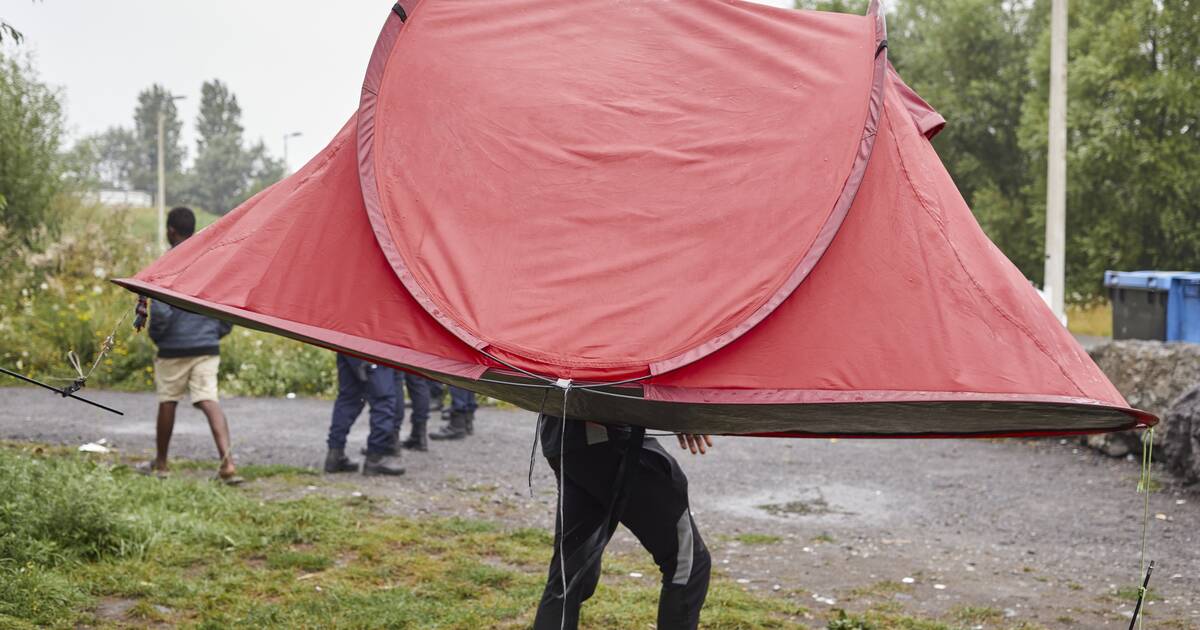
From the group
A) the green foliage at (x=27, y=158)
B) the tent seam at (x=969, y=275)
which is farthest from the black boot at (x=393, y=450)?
the green foliage at (x=27, y=158)

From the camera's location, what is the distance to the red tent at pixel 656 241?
3.22 metres

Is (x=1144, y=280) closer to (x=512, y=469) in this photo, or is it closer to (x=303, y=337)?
(x=512, y=469)

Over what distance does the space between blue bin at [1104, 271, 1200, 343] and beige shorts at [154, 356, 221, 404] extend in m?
7.82

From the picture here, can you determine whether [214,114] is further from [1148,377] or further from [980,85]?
[1148,377]

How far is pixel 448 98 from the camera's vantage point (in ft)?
12.6

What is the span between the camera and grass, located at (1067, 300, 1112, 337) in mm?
28734

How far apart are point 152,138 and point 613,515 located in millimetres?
122960

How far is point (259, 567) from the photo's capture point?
234 inches

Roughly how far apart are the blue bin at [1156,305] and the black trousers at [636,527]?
7543 mm

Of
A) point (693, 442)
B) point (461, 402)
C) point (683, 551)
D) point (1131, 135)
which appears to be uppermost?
point (1131, 135)

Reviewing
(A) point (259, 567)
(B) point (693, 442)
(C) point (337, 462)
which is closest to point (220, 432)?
(C) point (337, 462)

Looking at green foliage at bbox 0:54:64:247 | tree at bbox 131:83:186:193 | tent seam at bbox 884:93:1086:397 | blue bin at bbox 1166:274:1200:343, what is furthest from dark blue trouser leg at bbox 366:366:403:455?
tree at bbox 131:83:186:193

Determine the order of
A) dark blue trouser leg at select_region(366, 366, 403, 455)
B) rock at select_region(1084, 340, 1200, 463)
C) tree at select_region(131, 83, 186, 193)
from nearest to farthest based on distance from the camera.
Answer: dark blue trouser leg at select_region(366, 366, 403, 455) → rock at select_region(1084, 340, 1200, 463) → tree at select_region(131, 83, 186, 193)

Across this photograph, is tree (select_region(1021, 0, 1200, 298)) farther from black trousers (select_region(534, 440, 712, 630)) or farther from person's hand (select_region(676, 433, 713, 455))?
black trousers (select_region(534, 440, 712, 630))
